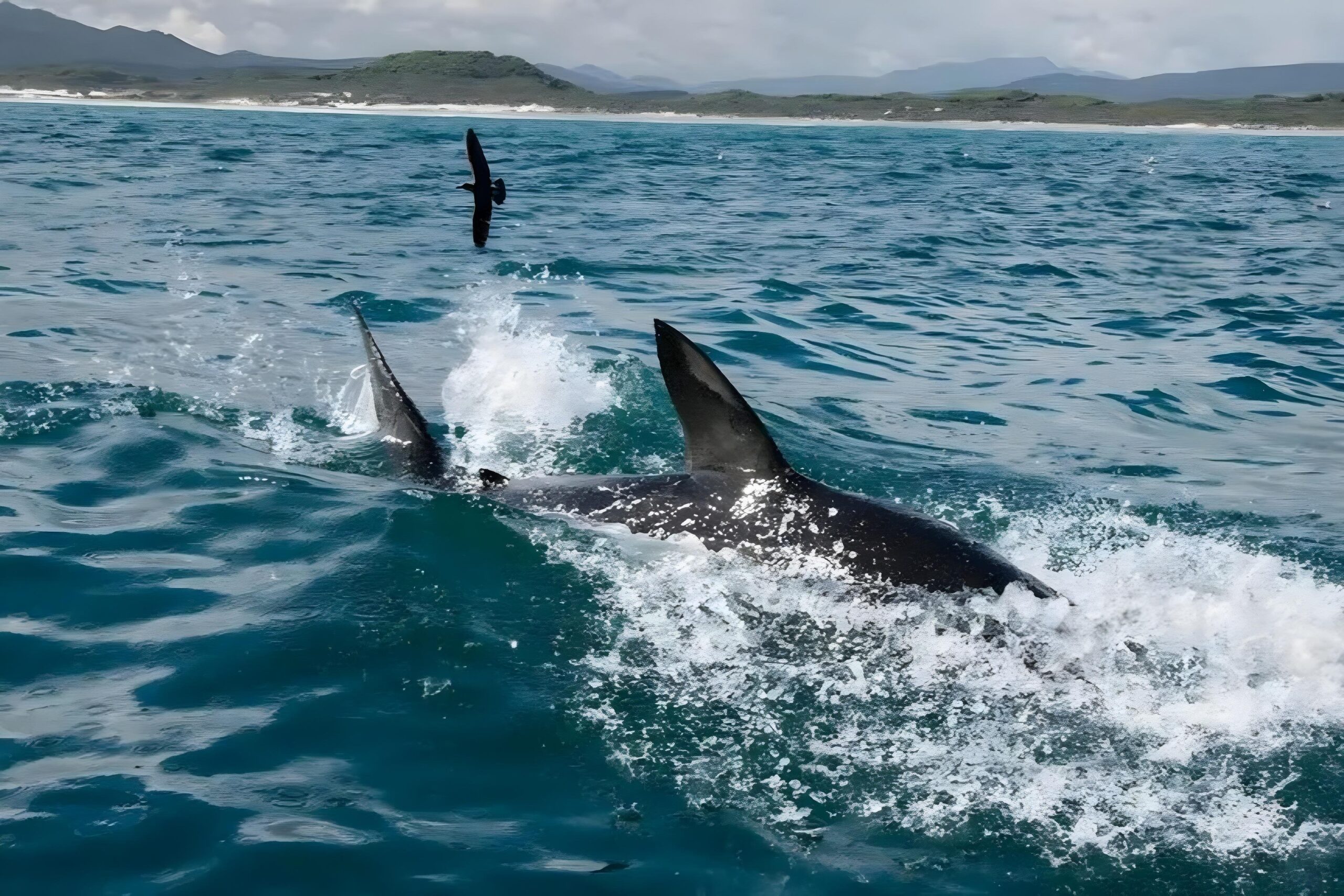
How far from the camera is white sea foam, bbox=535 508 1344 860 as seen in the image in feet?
15.3

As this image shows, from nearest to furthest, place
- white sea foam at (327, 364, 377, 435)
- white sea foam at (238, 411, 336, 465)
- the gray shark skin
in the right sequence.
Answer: the gray shark skin < white sea foam at (238, 411, 336, 465) < white sea foam at (327, 364, 377, 435)

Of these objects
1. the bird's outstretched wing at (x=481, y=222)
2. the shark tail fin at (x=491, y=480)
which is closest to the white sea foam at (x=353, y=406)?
the bird's outstretched wing at (x=481, y=222)

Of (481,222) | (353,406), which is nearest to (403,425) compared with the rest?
(481,222)

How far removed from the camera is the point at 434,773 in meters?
4.80

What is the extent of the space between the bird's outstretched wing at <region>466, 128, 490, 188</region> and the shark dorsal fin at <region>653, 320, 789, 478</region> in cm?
221

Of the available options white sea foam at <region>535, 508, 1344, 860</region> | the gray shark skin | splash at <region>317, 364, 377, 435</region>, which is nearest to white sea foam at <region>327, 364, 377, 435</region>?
splash at <region>317, 364, 377, 435</region>

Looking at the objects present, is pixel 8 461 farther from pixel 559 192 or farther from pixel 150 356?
pixel 559 192

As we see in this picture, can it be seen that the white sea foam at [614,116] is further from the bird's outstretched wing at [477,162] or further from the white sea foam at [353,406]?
the bird's outstretched wing at [477,162]

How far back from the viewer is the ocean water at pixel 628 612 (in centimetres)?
442

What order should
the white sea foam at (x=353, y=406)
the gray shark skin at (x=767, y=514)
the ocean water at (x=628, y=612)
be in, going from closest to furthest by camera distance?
the ocean water at (x=628, y=612), the gray shark skin at (x=767, y=514), the white sea foam at (x=353, y=406)

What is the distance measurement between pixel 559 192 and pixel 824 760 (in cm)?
2671

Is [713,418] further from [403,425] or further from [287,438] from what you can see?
[287,438]

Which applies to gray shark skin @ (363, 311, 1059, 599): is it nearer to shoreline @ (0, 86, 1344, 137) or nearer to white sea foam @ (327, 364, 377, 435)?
white sea foam @ (327, 364, 377, 435)

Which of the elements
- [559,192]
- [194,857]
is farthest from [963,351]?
[559,192]
